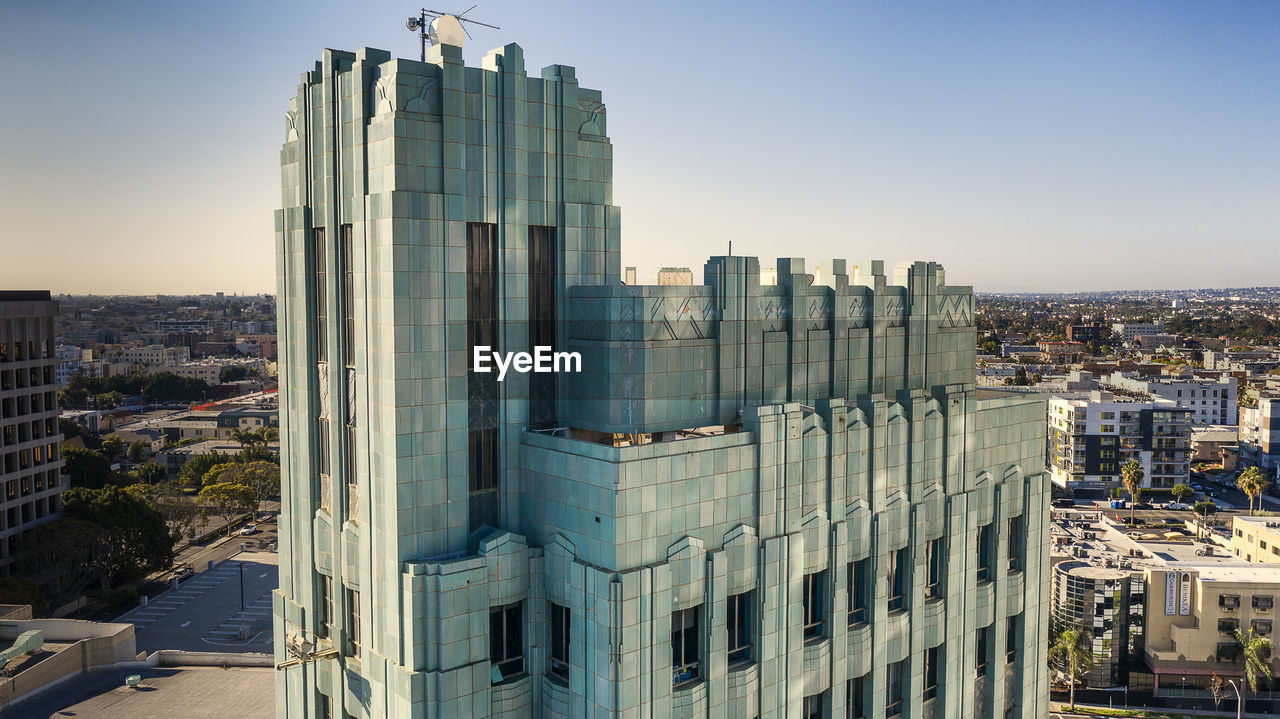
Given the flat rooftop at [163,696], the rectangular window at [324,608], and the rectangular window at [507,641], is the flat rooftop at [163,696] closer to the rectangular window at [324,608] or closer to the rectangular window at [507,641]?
the rectangular window at [324,608]

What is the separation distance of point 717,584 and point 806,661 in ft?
24.5

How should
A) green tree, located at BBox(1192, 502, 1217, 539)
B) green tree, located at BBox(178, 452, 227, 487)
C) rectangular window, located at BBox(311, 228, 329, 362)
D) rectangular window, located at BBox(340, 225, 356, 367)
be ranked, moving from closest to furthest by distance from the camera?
1. rectangular window, located at BBox(340, 225, 356, 367)
2. rectangular window, located at BBox(311, 228, 329, 362)
3. green tree, located at BBox(178, 452, 227, 487)
4. green tree, located at BBox(1192, 502, 1217, 539)

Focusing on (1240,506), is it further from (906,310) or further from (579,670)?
(579,670)

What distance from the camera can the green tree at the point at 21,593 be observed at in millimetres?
93312

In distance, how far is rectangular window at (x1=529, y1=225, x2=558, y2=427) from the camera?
116 feet

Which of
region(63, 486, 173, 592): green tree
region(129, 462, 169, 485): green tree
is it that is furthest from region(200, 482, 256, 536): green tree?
region(63, 486, 173, 592): green tree

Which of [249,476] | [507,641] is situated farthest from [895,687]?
[249,476]

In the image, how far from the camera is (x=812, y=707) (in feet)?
128

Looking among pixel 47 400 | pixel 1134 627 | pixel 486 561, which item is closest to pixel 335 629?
pixel 486 561

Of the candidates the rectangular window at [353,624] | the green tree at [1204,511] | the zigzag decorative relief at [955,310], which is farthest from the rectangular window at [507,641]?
the green tree at [1204,511]

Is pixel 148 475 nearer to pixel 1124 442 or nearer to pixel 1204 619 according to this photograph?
pixel 1204 619

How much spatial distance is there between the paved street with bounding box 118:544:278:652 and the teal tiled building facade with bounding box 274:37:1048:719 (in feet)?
253

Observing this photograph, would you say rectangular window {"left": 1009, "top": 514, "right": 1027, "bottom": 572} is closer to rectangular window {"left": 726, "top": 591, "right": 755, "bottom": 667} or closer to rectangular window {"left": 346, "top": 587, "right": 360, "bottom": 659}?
rectangular window {"left": 726, "top": 591, "right": 755, "bottom": 667}

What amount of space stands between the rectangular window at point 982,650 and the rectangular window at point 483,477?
3007 cm
